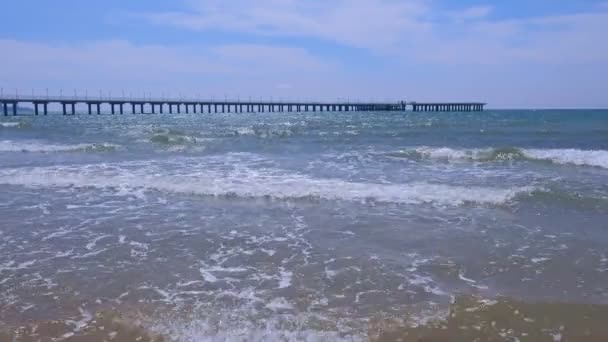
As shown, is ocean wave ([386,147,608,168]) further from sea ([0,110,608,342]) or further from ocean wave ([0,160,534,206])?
ocean wave ([0,160,534,206])

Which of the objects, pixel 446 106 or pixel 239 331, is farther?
pixel 446 106

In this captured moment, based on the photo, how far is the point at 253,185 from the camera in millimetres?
11156

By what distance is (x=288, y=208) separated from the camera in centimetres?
898

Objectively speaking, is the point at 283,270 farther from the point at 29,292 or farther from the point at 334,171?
the point at 334,171

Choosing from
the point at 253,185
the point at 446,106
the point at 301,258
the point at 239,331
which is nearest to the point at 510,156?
the point at 253,185

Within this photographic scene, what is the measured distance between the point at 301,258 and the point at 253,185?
17.4 ft

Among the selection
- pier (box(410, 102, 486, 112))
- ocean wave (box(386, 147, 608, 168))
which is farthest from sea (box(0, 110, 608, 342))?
pier (box(410, 102, 486, 112))

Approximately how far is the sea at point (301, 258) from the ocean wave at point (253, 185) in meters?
0.07

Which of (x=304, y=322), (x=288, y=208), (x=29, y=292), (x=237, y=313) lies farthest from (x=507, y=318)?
(x=288, y=208)

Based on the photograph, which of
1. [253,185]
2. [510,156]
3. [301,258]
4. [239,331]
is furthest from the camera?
[510,156]

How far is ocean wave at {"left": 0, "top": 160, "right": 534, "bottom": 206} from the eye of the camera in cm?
988

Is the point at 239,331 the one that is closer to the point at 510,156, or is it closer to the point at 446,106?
the point at 510,156

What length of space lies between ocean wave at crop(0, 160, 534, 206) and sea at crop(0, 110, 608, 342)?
0.23 ft

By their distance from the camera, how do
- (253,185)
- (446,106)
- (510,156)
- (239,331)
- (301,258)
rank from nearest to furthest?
(239,331) → (301,258) → (253,185) → (510,156) → (446,106)
